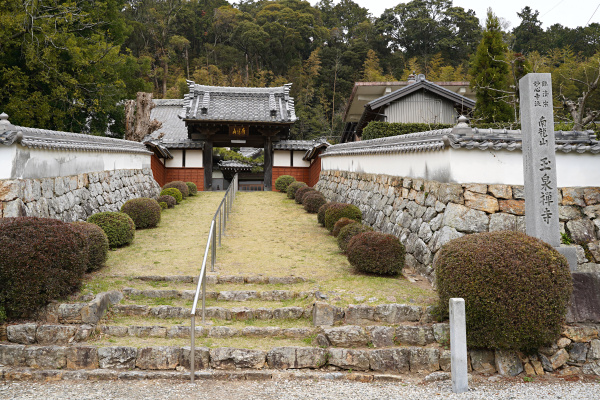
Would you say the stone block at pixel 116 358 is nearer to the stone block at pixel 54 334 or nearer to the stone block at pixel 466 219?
the stone block at pixel 54 334

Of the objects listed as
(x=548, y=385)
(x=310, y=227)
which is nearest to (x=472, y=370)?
(x=548, y=385)

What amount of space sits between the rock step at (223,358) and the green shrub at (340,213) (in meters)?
5.93

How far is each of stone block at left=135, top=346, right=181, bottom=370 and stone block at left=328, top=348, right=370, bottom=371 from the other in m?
1.87

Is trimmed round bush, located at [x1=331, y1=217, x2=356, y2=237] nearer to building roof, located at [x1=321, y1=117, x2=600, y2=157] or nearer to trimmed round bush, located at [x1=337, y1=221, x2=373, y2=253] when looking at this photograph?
trimmed round bush, located at [x1=337, y1=221, x2=373, y2=253]

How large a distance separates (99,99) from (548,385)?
18.8 metres

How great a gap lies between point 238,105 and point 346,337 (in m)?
19.5

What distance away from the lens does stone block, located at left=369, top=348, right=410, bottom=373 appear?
17.3 feet

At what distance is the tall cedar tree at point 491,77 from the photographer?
50.4ft

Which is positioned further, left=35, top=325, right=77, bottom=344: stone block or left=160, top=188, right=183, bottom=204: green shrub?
left=160, top=188, right=183, bottom=204: green shrub

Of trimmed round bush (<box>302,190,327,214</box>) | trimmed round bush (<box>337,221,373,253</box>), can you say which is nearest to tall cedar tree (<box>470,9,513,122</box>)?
trimmed round bush (<box>302,190,327,214</box>)

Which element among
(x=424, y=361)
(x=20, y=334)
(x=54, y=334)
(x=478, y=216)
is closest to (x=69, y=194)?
(x=20, y=334)

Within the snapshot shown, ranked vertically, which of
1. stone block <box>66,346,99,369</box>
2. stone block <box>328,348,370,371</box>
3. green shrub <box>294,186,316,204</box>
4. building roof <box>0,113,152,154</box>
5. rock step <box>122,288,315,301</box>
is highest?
building roof <box>0,113,152,154</box>

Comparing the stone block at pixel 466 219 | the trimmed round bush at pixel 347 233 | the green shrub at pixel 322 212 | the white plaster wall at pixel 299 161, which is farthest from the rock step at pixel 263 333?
the white plaster wall at pixel 299 161

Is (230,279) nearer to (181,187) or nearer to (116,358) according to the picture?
(116,358)
